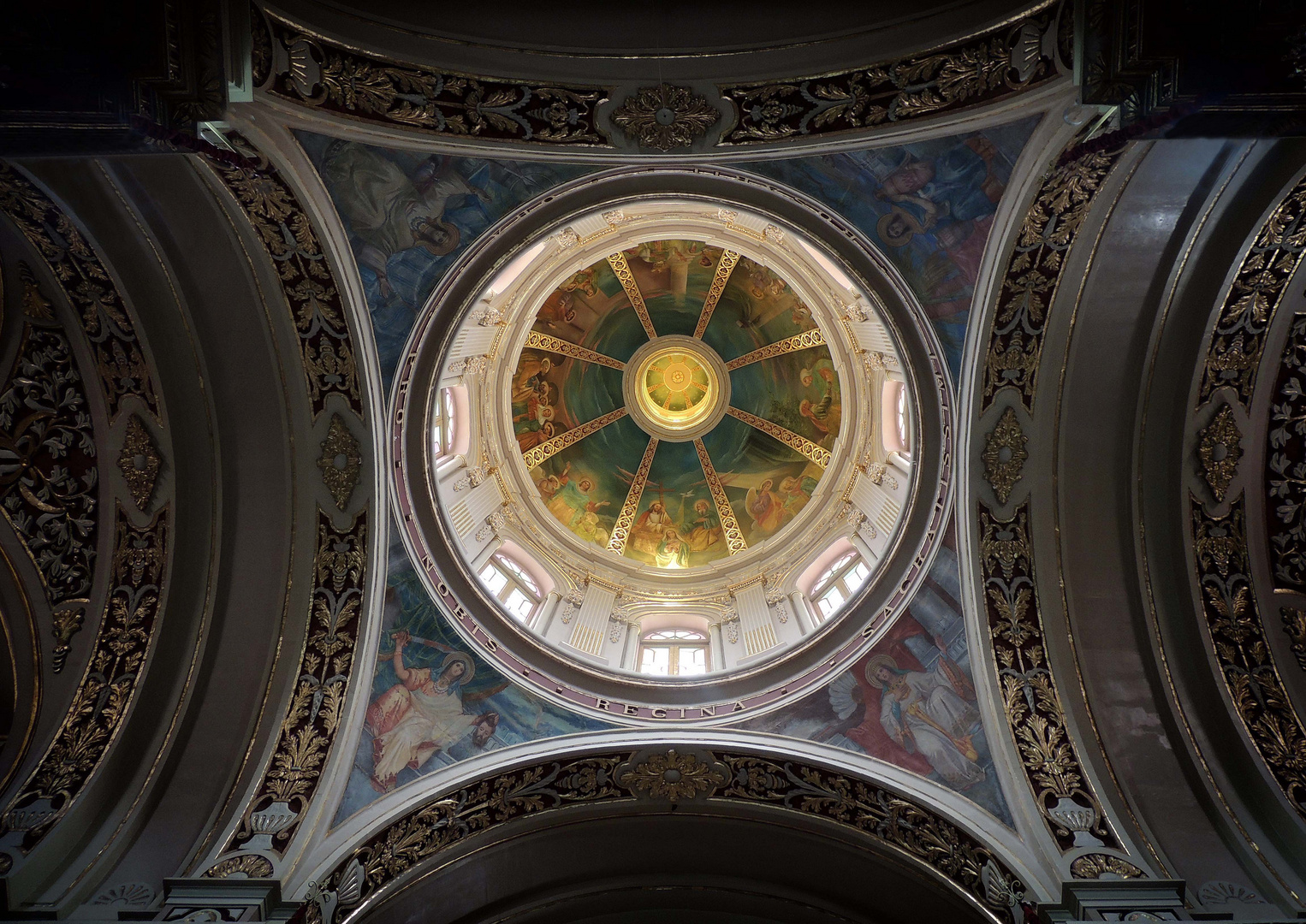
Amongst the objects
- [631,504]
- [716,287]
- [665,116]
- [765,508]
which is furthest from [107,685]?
[716,287]

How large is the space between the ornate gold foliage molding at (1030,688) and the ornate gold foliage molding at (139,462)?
9.92 metres

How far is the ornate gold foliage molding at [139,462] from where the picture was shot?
9.35 meters

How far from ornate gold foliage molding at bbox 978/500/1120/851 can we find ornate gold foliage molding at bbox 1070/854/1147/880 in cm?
22

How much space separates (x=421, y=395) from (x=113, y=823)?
5847mm

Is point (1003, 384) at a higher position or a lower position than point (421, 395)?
lower

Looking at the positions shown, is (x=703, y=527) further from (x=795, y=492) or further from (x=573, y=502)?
(x=573, y=502)

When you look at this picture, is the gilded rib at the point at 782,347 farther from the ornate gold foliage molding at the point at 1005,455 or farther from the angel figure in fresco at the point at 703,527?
the ornate gold foliage molding at the point at 1005,455

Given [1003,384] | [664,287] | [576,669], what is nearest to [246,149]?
[576,669]

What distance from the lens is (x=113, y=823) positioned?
343 inches

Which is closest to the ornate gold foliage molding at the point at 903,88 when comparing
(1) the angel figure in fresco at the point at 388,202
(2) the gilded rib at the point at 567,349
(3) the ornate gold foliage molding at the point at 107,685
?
(1) the angel figure in fresco at the point at 388,202

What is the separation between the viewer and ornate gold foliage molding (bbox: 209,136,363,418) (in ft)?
27.9

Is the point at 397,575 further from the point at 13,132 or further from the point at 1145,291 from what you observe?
the point at 1145,291

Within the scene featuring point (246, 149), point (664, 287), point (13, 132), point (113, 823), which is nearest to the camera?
point (13, 132)

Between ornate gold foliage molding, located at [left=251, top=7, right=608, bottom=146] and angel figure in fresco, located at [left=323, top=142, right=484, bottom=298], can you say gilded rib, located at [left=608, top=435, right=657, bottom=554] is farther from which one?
ornate gold foliage molding, located at [left=251, top=7, right=608, bottom=146]
